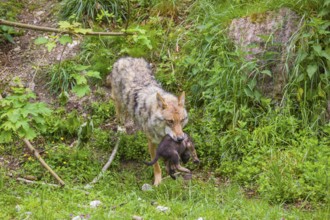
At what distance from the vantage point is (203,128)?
925cm

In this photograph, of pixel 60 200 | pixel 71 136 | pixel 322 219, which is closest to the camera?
pixel 322 219

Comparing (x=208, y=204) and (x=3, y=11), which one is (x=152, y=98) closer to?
(x=208, y=204)

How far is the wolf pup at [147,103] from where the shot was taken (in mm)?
7902

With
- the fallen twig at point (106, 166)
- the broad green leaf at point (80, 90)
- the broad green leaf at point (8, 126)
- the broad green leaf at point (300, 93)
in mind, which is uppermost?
the broad green leaf at point (80, 90)

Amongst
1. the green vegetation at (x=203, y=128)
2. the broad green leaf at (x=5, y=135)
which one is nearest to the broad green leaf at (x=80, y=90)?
the green vegetation at (x=203, y=128)

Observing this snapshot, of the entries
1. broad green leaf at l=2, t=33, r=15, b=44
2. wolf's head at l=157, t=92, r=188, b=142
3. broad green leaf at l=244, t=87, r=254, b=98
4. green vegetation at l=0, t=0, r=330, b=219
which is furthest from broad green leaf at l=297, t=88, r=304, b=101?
broad green leaf at l=2, t=33, r=15, b=44

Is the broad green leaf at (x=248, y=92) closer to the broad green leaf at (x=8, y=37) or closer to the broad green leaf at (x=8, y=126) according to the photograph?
the broad green leaf at (x=8, y=126)

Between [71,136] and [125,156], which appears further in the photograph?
[71,136]

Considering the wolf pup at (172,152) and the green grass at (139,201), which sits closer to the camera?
the green grass at (139,201)

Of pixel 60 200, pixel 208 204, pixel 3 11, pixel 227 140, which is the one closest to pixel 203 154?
pixel 227 140

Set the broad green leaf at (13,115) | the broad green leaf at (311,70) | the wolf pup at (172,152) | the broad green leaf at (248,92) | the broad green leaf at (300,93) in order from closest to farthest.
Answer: the broad green leaf at (13,115) → the wolf pup at (172,152) → the broad green leaf at (311,70) → the broad green leaf at (300,93) → the broad green leaf at (248,92)

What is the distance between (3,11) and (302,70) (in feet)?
20.6

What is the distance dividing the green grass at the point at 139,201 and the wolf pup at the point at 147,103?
0.63m

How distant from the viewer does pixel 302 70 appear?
29.1 feet
